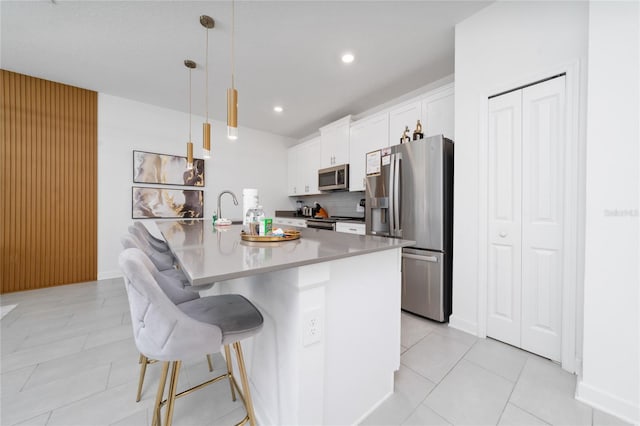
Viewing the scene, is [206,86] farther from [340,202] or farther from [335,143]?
[340,202]

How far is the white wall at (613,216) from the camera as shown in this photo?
4.01 feet

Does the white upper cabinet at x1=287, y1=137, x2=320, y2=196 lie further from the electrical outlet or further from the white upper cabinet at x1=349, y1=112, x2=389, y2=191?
the electrical outlet

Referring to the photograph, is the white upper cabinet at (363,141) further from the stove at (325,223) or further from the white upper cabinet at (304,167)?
the white upper cabinet at (304,167)

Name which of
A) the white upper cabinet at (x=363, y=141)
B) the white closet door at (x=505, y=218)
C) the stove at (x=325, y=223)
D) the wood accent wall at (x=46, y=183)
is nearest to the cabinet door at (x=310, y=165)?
the stove at (x=325, y=223)

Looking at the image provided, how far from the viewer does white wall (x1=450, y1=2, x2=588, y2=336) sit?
165 cm

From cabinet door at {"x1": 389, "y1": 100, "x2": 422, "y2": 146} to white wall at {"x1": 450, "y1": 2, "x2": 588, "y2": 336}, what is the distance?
0.79 metres

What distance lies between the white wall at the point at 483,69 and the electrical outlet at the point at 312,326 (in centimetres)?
174

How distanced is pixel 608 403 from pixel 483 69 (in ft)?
7.78

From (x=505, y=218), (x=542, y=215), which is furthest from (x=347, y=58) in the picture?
(x=542, y=215)

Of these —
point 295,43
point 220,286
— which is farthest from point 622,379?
point 295,43

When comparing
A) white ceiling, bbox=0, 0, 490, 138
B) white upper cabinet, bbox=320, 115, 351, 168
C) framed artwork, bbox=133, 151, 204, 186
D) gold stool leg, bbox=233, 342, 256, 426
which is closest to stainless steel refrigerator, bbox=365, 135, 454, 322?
white ceiling, bbox=0, 0, 490, 138

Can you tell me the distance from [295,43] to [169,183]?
3082mm

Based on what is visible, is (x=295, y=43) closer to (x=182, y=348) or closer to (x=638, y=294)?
(x=182, y=348)

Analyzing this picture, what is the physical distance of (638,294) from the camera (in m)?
1.21
